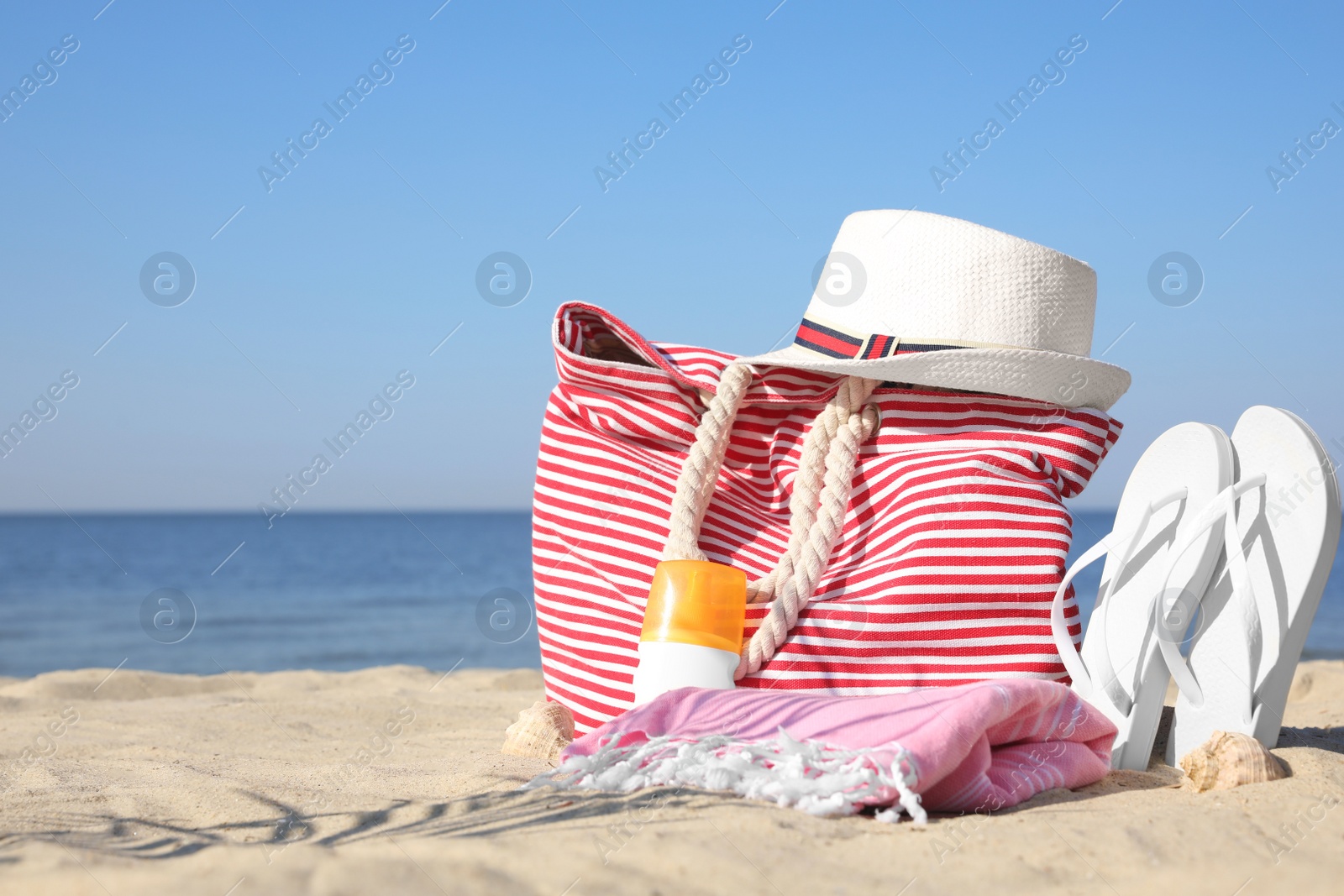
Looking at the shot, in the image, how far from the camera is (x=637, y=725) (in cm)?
199

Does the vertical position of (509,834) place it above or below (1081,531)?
above

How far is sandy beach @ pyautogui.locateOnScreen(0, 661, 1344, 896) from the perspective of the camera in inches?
52.0

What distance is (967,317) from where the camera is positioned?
8.50 ft

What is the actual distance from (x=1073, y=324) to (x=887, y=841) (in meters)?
1.65

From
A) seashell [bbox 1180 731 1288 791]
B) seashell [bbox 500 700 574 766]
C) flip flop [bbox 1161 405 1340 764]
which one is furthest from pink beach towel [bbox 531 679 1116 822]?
seashell [bbox 500 700 574 766]

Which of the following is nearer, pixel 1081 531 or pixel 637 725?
pixel 637 725

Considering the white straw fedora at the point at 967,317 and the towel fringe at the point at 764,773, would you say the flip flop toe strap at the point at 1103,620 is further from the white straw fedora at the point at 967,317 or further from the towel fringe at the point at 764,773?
the towel fringe at the point at 764,773

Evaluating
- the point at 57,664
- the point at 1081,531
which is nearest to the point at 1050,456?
the point at 57,664

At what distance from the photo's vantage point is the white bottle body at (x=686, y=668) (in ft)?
7.74

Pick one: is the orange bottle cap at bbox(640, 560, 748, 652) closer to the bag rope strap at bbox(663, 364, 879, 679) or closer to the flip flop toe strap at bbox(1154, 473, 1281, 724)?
the bag rope strap at bbox(663, 364, 879, 679)

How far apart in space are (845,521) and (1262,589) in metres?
0.97

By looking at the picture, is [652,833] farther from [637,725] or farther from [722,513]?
[722,513]

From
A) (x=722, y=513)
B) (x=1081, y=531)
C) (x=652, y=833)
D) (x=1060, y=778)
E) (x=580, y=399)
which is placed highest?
(x=580, y=399)

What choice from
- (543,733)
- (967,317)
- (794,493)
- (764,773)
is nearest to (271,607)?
(543,733)
